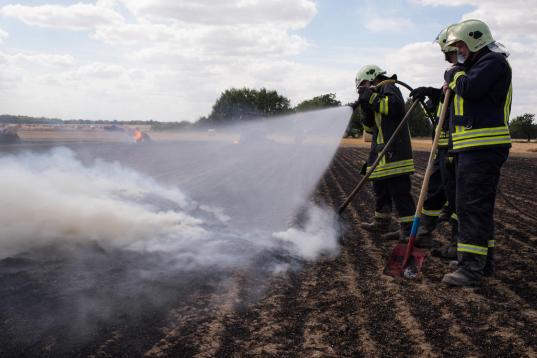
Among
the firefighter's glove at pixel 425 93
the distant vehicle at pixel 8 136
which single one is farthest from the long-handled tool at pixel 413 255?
the distant vehicle at pixel 8 136

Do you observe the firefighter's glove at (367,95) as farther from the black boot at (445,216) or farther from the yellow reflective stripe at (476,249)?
the yellow reflective stripe at (476,249)

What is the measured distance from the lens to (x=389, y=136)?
5617 mm

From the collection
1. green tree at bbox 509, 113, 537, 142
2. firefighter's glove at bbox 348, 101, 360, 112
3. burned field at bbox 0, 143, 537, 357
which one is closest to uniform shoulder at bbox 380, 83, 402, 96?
firefighter's glove at bbox 348, 101, 360, 112

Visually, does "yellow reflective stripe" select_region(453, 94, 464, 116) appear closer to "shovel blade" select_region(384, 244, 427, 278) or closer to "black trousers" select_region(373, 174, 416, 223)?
"shovel blade" select_region(384, 244, 427, 278)

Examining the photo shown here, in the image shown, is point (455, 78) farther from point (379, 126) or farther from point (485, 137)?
point (379, 126)

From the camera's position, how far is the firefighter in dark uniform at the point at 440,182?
462cm

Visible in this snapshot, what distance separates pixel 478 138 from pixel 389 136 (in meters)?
1.68

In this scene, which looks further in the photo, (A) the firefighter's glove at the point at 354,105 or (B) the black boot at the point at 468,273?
(A) the firefighter's glove at the point at 354,105

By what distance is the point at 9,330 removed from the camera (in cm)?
301

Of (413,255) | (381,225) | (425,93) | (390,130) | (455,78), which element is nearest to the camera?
(455,78)

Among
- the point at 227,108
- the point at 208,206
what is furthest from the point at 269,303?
the point at 227,108

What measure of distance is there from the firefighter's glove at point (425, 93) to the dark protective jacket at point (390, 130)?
542 mm

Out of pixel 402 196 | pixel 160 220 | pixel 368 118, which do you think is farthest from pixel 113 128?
pixel 402 196

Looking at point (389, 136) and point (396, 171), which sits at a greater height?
point (389, 136)
